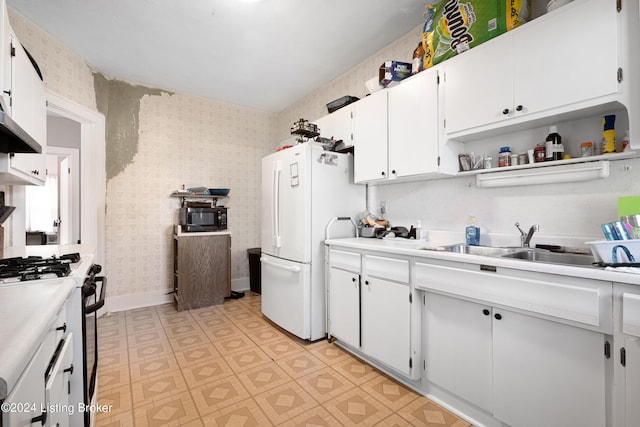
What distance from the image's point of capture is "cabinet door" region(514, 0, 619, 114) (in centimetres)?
135

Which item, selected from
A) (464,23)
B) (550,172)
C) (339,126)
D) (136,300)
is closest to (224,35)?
(339,126)

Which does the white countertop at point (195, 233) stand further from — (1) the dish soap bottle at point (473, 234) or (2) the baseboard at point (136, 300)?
(1) the dish soap bottle at point (473, 234)

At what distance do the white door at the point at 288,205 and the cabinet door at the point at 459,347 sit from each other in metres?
1.21

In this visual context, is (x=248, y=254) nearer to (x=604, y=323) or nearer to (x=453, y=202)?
(x=453, y=202)

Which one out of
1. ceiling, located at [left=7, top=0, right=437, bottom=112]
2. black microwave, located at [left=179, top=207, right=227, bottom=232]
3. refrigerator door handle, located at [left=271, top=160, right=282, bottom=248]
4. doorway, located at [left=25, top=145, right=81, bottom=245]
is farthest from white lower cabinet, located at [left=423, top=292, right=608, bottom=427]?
doorway, located at [left=25, top=145, right=81, bottom=245]

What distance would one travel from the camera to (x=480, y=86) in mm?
1809

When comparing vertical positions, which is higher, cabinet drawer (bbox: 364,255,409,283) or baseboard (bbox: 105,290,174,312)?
cabinet drawer (bbox: 364,255,409,283)

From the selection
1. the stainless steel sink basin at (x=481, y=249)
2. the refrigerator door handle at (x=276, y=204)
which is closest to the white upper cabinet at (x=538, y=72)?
the stainless steel sink basin at (x=481, y=249)

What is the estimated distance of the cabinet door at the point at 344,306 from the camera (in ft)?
7.50

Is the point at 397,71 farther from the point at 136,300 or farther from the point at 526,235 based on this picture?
the point at 136,300

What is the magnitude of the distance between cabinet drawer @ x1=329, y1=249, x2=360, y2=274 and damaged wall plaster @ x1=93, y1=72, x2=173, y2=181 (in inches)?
114

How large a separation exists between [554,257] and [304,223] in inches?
69.5

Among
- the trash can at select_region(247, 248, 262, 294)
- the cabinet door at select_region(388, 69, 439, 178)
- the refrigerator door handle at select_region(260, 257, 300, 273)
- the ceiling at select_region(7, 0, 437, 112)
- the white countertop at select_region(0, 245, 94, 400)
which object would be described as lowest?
A: the trash can at select_region(247, 248, 262, 294)

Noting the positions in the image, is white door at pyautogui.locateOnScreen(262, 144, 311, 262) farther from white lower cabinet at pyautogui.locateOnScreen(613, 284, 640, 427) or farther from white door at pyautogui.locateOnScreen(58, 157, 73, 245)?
white door at pyautogui.locateOnScreen(58, 157, 73, 245)
